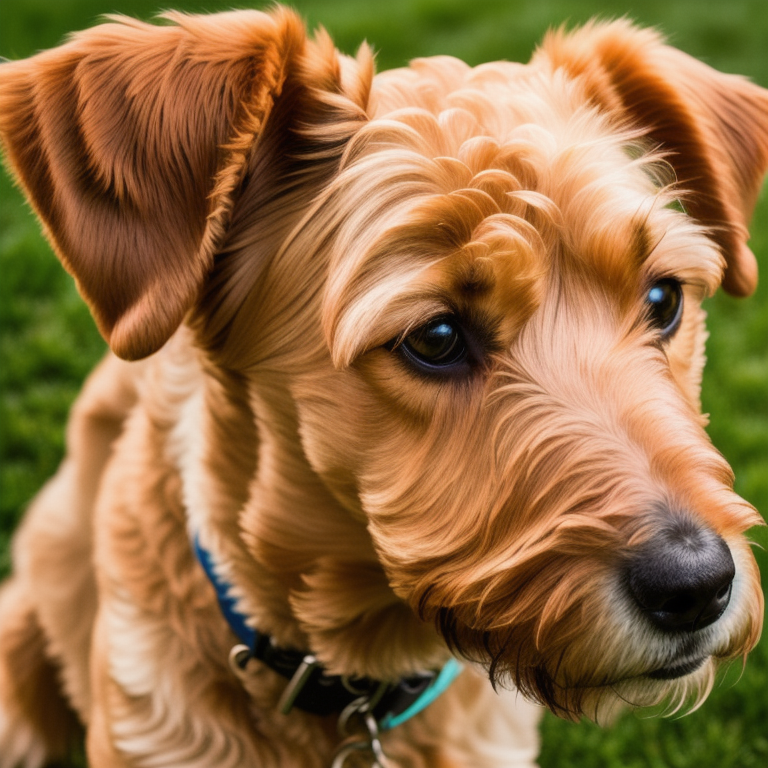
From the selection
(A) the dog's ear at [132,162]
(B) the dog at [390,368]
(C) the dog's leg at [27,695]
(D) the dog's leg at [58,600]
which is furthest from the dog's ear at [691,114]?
(C) the dog's leg at [27,695]

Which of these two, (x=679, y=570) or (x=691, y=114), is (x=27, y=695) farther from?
(x=691, y=114)

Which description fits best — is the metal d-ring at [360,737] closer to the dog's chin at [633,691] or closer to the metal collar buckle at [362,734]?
the metal collar buckle at [362,734]

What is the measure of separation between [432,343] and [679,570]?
35.3 inches

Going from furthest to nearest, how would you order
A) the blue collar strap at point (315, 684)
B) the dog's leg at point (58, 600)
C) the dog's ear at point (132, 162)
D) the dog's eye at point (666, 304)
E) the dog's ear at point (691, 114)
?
the dog's leg at point (58, 600) → the dog's ear at point (691, 114) → the blue collar strap at point (315, 684) → the dog's eye at point (666, 304) → the dog's ear at point (132, 162)

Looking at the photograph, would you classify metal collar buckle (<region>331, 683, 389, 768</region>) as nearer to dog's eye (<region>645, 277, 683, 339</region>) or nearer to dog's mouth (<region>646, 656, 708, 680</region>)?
dog's mouth (<region>646, 656, 708, 680</region>)

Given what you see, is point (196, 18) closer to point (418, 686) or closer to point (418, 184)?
point (418, 184)

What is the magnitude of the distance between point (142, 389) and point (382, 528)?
1.37 meters

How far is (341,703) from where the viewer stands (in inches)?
135

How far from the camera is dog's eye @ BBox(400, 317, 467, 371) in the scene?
2.76m

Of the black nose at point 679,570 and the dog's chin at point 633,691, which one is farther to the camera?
the dog's chin at point 633,691

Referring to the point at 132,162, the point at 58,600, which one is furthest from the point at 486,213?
the point at 58,600

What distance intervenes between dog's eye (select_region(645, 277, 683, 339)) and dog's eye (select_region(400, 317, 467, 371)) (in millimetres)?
669

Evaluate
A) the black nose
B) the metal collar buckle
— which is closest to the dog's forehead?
the black nose

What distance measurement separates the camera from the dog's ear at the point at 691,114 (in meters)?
3.45
